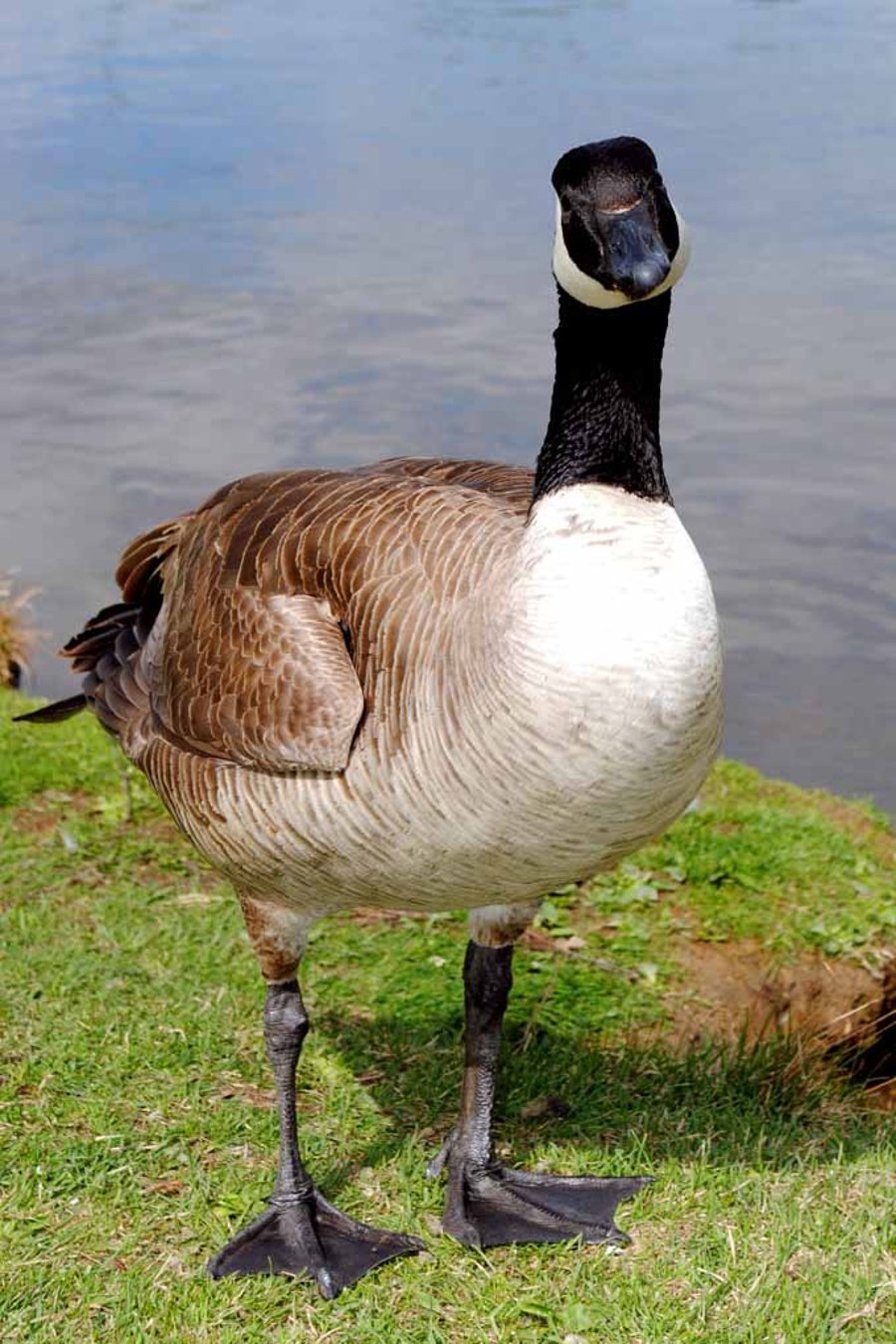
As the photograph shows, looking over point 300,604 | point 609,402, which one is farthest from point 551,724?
point 300,604

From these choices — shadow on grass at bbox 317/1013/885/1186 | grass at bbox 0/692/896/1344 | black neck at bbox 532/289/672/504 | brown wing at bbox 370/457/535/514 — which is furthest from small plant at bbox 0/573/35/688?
black neck at bbox 532/289/672/504

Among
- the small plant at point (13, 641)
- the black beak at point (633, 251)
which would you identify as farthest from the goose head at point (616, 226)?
the small plant at point (13, 641)

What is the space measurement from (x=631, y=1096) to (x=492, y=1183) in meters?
0.66

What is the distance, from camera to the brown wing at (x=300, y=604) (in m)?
3.63

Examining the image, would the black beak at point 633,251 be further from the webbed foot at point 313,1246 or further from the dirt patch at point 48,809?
the dirt patch at point 48,809

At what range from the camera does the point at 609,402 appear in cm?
350

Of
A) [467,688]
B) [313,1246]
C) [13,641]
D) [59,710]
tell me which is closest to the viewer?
[467,688]

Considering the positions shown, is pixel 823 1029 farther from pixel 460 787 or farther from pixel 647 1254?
pixel 460 787

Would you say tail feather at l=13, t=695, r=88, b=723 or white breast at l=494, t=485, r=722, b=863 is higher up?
white breast at l=494, t=485, r=722, b=863

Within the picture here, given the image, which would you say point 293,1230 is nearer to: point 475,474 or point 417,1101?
point 417,1101

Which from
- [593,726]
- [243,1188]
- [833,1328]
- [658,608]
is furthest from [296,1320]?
[658,608]

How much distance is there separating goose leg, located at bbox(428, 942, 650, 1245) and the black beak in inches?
82.3

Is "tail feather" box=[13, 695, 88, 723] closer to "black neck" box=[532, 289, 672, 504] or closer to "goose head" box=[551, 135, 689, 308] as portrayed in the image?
"black neck" box=[532, 289, 672, 504]

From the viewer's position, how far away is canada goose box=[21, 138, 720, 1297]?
3.29 meters
